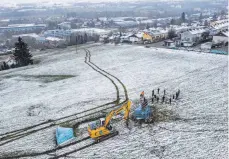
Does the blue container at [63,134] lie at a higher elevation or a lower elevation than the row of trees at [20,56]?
lower

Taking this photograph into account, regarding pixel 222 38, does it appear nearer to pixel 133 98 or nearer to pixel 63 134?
pixel 133 98

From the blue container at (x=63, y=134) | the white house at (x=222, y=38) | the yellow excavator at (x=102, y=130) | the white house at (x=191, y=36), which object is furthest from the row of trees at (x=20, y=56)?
the white house at (x=222, y=38)

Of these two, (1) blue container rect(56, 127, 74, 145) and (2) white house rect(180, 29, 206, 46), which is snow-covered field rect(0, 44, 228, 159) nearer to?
(1) blue container rect(56, 127, 74, 145)

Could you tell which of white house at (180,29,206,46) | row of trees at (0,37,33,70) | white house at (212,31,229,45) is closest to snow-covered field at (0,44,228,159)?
row of trees at (0,37,33,70)

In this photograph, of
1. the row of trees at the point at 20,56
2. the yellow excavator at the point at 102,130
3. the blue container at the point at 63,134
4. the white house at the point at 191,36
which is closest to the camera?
the yellow excavator at the point at 102,130

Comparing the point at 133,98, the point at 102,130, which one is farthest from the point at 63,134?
the point at 133,98

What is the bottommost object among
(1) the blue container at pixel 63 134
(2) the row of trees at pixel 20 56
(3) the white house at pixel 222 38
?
(1) the blue container at pixel 63 134

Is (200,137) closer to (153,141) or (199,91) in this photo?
(153,141)

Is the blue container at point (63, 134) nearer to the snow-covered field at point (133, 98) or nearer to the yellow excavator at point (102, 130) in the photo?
the snow-covered field at point (133, 98)
